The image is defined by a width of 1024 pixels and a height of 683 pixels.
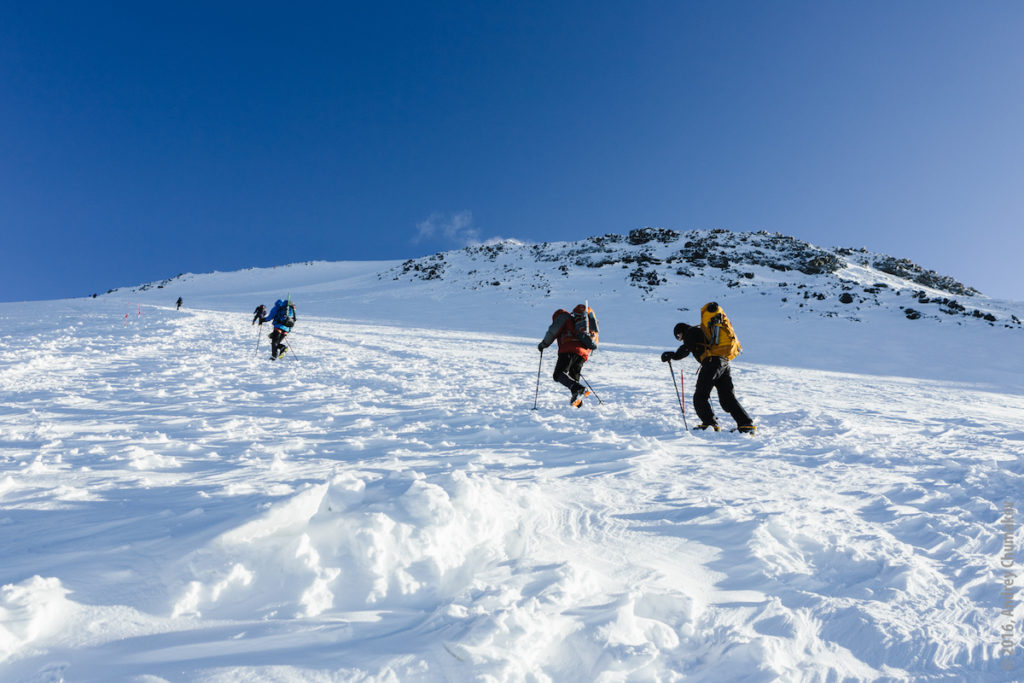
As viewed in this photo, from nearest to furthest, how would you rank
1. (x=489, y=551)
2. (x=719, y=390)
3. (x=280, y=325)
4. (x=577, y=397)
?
(x=489, y=551)
(x=719, y=390)
(x=577, y=397)
(x=280, y=325)

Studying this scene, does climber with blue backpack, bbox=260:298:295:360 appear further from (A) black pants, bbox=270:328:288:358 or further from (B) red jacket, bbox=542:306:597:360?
(B) red jacket, bbox=542:306:597:360

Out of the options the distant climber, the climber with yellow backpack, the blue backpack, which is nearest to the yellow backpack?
the climber with yellow backpack

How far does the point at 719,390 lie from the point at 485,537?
14.9ft

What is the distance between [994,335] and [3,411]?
32.0 m

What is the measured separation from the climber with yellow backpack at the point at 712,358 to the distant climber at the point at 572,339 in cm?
192

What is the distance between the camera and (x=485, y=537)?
2.69 metres

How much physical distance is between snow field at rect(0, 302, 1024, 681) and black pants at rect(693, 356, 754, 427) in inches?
16.2

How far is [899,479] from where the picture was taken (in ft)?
→ 13.4

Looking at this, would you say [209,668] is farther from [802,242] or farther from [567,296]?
[802,242]

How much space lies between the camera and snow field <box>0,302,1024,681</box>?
6.27 ft

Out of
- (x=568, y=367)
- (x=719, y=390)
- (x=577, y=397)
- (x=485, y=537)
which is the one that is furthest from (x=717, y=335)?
(x=485, y=537)

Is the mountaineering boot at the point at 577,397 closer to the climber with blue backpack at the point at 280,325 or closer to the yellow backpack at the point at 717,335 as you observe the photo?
the yellow backpack at the point at 717,335

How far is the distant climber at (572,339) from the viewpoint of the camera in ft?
25.7

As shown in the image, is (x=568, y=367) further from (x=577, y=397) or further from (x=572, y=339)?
(x=577, y=397)
